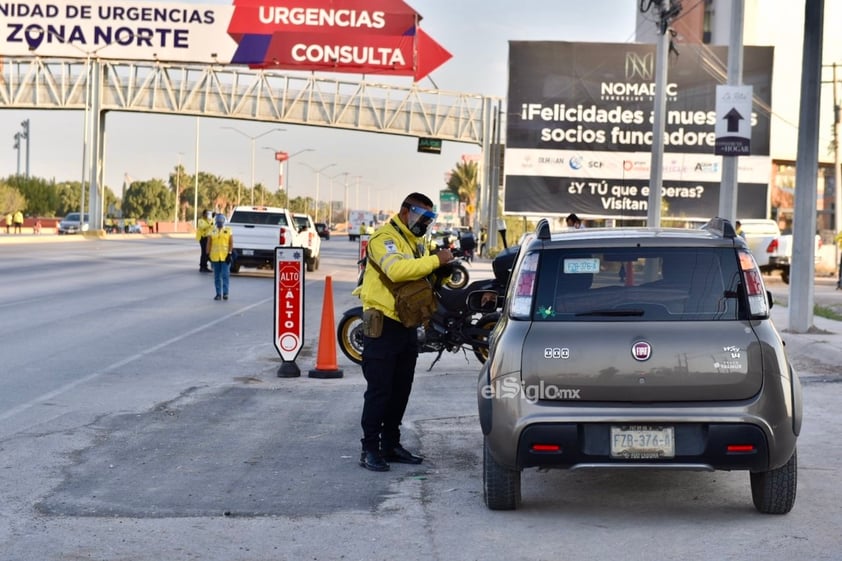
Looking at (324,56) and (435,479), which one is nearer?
(435,479)

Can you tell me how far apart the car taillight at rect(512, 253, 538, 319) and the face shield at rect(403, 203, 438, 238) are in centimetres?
146

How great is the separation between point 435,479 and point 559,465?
4.86ft

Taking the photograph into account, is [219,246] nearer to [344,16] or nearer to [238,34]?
[344,16]

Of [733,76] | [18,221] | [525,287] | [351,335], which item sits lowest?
[351,335]

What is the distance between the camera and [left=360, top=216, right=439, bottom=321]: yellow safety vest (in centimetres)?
789

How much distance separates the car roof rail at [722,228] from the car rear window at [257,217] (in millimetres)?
28205

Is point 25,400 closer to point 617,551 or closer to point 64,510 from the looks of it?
point 64,510

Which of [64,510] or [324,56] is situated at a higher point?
[324,56]

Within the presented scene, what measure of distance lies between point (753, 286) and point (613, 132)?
4103cm

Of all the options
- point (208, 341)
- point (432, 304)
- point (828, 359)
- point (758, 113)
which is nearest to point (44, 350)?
point (208, 341)

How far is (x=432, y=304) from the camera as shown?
812cm

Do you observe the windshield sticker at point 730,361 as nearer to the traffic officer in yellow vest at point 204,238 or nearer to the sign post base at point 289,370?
the sign post base at point 289,370

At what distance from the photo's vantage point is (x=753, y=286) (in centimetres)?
668

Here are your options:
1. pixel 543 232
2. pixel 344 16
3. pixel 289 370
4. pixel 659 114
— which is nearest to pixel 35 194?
pixel 344 16
